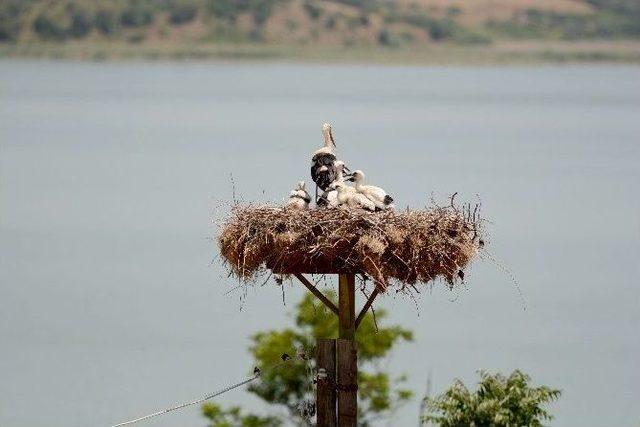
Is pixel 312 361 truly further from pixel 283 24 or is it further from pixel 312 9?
pixel 283 24

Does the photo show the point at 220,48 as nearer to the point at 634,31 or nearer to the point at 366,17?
the point at 366,17

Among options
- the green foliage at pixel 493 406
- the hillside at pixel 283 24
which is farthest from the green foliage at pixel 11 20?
the green foliage at pixel 493 406

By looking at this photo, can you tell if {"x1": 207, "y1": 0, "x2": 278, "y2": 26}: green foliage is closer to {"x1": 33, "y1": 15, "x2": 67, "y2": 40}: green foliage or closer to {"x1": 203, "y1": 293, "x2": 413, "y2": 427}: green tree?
{"x1": 33, "y1": 15, "x2": 67, "y2": 40}: green foliage

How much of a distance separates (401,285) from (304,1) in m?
136

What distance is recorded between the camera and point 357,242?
34.0 ft

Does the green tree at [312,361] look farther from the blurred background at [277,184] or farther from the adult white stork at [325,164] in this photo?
the adult white stork at [325,164]

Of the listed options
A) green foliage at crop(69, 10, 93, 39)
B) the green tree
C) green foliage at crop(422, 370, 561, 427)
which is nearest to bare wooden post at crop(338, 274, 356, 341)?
green foliage at crop(422, 370, 561, 427)

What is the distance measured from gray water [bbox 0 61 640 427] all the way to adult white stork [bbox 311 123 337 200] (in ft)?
3.60

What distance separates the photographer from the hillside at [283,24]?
141250 mm

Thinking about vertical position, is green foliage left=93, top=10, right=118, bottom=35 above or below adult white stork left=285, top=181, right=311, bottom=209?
above

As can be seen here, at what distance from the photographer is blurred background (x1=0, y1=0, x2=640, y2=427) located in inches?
1357

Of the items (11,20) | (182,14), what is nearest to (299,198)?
(182,14)

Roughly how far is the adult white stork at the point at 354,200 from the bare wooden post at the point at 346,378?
0.73m

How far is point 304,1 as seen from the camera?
14562 centimetres
